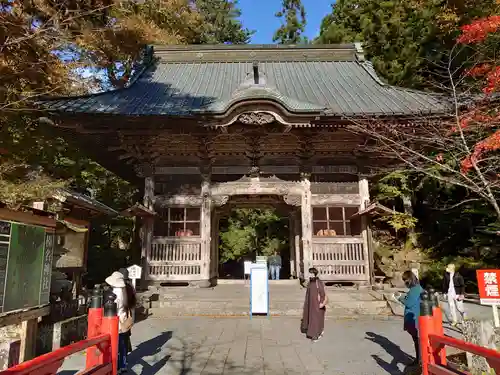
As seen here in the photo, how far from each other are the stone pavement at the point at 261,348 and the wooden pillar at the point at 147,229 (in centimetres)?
273

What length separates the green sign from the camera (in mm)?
4477

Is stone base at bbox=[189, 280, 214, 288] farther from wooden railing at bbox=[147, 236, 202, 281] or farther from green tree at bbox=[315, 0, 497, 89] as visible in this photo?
green tree at bbox=[315, 0, 497, 89]

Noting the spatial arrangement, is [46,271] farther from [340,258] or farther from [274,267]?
[274,267]

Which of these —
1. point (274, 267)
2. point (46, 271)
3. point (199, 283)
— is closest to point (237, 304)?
point (199, 283)

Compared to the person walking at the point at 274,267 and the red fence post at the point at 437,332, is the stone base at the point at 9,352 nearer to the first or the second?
the red fence post at the point at 437,332

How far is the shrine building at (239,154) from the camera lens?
10414 millimetres

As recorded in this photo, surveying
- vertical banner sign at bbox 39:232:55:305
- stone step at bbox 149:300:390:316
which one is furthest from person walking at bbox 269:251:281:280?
vertical banner sign at bbox 39:232:55:305

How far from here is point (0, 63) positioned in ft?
26.2

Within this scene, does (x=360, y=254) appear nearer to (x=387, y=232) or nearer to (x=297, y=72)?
(x=387, y=232)

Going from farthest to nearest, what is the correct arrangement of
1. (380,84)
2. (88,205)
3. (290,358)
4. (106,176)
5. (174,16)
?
1. (174,16)
2. (106,176)
3. (380,84)
4. (88,205)
5. (290,358)

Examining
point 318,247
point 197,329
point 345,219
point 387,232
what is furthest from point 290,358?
point 387,232

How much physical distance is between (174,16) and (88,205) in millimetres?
15824

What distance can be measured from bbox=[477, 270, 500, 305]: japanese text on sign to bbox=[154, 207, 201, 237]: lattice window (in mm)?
7864

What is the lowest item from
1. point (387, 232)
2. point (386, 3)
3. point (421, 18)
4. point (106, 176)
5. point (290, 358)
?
point (290, 358)
